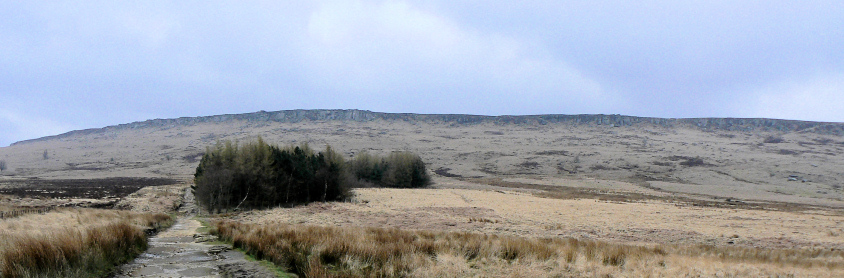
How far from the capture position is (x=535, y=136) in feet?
583

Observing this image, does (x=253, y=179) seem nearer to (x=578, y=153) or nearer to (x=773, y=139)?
(x=578, y=153)

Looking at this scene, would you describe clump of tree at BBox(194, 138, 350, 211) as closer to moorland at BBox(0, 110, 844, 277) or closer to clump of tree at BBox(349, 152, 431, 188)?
moorland at BBox(0, 110, 844, 277)

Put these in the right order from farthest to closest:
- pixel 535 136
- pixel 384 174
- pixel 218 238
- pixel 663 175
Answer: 1. pixel 535 136
2. pixel 663 175
3. pixel 384 174
4. pixel 218 238

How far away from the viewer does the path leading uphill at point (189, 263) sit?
9.06 metres

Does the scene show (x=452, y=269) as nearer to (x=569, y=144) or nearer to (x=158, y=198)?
(x=158, y=198)

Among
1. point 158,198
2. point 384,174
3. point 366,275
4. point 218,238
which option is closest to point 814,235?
point 366,275

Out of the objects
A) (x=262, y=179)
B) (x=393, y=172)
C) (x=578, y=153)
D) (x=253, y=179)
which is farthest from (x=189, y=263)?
(x=578, y=153)

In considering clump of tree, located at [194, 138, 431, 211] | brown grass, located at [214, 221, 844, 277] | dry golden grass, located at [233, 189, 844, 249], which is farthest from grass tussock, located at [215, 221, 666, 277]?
clump of tree, located at [194, 138, 431, 211]

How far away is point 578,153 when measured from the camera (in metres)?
133

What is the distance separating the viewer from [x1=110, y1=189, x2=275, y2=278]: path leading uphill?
906 centimetres

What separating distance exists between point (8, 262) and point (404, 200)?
33.4 metres

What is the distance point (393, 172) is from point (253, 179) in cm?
3837

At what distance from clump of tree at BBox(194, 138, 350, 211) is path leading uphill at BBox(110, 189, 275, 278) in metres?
19.2

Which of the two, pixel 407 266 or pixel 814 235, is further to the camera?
pixel 814 235
